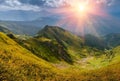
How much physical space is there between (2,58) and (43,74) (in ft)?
49.2

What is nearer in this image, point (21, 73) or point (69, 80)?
point (21, 73)

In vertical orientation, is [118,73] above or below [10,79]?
above

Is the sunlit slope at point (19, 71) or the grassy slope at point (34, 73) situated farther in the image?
the grassy slope at point (34, 73)

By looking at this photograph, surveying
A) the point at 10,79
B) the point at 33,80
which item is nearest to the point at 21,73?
the point at 33,80

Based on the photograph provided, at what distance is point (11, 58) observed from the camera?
86.1m

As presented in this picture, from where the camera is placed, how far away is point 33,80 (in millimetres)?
74688

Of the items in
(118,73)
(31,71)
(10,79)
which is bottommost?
(10,79)

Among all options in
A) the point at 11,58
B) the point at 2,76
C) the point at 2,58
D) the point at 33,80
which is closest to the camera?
the point at 2,76

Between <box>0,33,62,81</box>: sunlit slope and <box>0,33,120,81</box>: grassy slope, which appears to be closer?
<box>0,33,62,81</box>: sunlit slope

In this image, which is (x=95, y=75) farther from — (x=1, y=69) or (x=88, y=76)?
(x=1, y=69)

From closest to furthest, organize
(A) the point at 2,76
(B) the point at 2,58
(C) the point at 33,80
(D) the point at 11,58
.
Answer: (A) the point at 2,76
(C) the point at 33,80
(B) the point at 2,58
(D) the point at 11,58

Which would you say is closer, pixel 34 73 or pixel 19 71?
pixel 19 71

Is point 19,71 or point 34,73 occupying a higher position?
point 34,73

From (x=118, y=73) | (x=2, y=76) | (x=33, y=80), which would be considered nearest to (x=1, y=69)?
(x=2, y=76)
